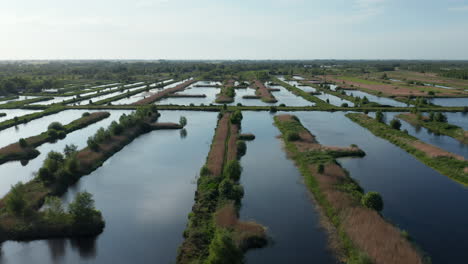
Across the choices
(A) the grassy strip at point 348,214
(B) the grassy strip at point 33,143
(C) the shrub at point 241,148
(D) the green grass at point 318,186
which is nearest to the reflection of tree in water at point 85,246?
(A) the grassy strip at point 348,214

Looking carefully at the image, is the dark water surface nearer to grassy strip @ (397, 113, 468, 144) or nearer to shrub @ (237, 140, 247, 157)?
shrub @ (237, 140, 247, 157)

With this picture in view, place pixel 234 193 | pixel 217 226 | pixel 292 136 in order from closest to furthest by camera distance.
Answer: pixel 217 226, pixel 234 193, pixel 292 136

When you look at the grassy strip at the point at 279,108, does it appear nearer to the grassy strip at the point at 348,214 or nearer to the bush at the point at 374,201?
the grassy strip at the point at 348,214

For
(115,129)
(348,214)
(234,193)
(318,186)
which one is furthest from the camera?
(115,129)

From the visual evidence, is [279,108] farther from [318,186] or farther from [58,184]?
[58,184]

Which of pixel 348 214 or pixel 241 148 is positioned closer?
pixel 348 214

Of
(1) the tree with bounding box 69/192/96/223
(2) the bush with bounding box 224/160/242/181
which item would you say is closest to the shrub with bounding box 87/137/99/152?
(1) the tree with bounding box 69/192/96/223

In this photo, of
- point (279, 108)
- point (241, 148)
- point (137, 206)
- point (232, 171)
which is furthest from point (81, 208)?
point (279, 108)
